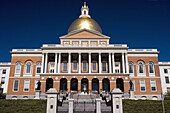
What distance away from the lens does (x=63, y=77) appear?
45906mm

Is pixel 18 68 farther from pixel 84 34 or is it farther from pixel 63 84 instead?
pixel 84 34

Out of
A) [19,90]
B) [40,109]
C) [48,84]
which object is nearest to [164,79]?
[48,84]

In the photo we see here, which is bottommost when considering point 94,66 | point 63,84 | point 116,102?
point 116,102

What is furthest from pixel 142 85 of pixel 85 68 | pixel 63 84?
pixel 63 84

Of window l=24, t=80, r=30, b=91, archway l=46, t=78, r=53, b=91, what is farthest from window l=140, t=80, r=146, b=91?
window l=24, t=80, r=30, b=91

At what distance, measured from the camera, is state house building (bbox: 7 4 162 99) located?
4610 cm

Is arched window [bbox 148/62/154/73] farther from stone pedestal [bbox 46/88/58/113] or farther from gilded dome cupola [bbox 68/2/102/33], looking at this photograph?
stone pedestal [bbox 46/88/58/113]

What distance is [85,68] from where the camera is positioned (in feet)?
163

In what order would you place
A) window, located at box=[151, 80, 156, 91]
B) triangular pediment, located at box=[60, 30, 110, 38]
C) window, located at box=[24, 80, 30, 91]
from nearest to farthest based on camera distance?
window, located at box=[151, 80, 156, 91] → window, located at box=[24, 80, 30, 91] → triangular pediment, located at box=[60, 30, 110, 38]

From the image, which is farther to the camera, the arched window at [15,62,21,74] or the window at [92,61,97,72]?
the arched window at [15,62,21,74]

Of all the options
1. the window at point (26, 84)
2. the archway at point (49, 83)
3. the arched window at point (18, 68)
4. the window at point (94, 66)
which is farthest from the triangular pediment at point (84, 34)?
the window at point (26, 84)

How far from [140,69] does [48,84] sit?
24379 mm

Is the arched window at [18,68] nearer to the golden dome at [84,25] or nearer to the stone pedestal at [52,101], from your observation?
the golden dome at [84,25]

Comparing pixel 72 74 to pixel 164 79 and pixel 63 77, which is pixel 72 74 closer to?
pixel 63 77
